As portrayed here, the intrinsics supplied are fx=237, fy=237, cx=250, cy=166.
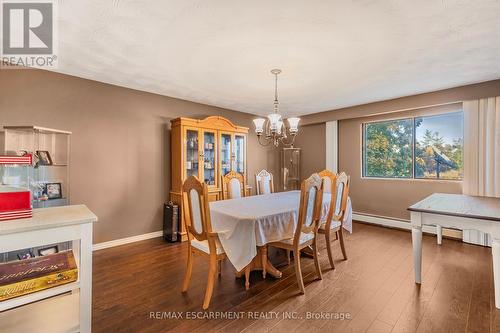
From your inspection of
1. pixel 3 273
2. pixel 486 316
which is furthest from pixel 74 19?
pixel 486 316

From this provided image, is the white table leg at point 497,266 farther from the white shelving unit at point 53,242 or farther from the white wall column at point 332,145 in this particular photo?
the white wall column at point 332,145

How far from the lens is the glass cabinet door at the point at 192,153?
12.8 ft

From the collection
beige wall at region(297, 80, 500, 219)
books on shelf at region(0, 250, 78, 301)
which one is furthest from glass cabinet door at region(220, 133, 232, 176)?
books on shelf at region(0, 250, 78, 301)

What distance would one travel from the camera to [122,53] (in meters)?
2.48

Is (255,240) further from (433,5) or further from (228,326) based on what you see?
(433,5)

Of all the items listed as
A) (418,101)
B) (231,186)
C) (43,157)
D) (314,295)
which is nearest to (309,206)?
(314,295)

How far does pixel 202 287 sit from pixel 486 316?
2.33m

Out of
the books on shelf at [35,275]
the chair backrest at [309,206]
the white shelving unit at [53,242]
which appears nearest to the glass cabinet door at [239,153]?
the chair backrest at [309,206]

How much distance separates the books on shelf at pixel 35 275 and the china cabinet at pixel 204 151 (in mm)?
2442

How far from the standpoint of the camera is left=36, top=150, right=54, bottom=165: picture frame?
2.58m

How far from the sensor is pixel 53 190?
2795 mm

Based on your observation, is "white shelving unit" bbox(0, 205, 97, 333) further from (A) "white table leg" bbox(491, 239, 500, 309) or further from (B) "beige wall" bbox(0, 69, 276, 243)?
(A) "white table leg" bbox(491, 239, 500, 309)

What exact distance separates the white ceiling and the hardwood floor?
Answer: 7.68 feet

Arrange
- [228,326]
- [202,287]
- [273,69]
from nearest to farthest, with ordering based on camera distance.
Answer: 1. [228,326]
2. [202,287]
3. [273,69]
